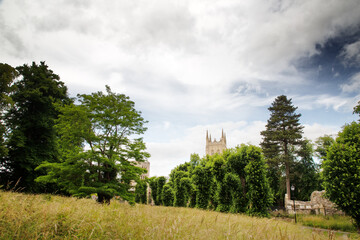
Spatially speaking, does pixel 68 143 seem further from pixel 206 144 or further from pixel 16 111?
pixel 206 144

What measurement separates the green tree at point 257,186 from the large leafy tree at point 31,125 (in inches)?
774

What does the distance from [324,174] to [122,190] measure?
14608mm

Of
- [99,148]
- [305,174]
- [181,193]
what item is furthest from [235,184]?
[305,174]

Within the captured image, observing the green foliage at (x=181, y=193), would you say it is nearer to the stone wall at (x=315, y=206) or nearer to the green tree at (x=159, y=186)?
the green tree at (x=159, y=186)

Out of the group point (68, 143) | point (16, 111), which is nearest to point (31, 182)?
point (16, 111)

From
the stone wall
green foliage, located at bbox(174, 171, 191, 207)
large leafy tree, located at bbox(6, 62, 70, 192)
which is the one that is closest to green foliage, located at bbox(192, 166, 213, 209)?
green foliage, located at bbox(174, 171, 191, 207)

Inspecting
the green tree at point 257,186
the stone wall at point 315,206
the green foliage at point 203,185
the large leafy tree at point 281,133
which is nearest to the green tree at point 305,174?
the large leafy tree at point 281,133

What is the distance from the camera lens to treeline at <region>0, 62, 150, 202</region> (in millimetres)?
13844

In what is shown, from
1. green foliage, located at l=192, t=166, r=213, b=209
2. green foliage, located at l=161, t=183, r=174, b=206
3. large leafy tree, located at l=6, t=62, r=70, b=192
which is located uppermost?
large leafy tree, located at l=6, t=62, r=70, b=192

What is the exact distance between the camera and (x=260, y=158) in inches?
559

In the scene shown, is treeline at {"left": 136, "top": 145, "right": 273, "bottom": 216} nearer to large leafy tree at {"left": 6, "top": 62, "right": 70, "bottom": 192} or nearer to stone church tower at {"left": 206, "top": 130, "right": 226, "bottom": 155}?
large leafy tree at {"left": 6, "top": 62, "right": 70, "bottom": 192}

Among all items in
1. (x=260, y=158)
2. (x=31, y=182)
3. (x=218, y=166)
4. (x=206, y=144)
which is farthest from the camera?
(x=206, y=144)

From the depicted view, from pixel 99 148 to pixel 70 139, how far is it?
2.33m

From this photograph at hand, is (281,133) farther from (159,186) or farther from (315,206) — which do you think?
(159,186)
